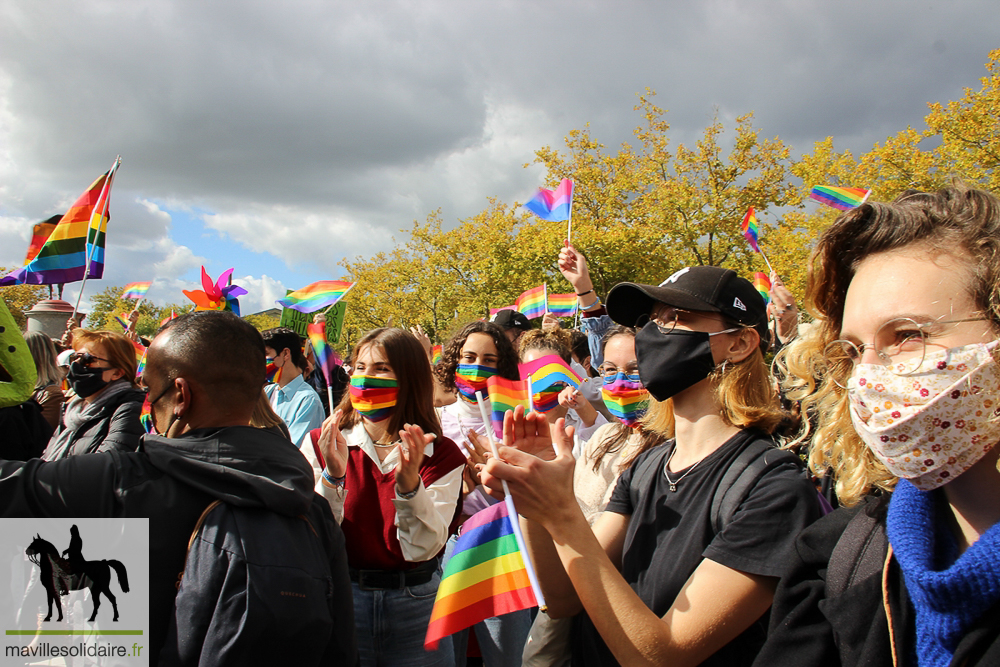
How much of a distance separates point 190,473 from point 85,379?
112 inches

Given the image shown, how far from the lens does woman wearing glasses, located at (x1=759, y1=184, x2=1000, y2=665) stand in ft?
4.09

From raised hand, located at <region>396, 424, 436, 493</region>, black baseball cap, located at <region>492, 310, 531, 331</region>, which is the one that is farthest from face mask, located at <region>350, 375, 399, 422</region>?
black baseball cap, located at <region>492, 310, 531, 331</region>

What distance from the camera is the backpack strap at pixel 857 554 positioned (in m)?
1.46

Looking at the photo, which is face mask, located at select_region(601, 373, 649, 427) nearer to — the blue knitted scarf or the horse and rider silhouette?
the blue knitted scarf

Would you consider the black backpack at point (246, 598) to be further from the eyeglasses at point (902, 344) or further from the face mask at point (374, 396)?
the eyeglasses at point (902, 344)

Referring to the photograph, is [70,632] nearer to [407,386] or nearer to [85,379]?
[407,386]

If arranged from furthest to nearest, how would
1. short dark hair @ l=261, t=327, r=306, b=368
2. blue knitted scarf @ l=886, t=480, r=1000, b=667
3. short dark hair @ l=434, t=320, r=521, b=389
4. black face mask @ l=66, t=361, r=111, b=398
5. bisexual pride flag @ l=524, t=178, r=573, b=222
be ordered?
short dark hair @ l=261, t=327, r=306, b=368 → bisexual pride flag @ l=524, t=178, r=573, b=222 → short dark hair @ l=434, t=320, r=521, b=389 → black face mask @ l=66, t=361, r=111, b=398 → blue knitted scarf @ l=886, t=480, r=1000, b=667

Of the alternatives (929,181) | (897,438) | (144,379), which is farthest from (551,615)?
(929,181)

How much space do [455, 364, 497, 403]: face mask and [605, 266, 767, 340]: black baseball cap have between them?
6.43 ft

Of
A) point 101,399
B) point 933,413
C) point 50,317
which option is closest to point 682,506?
point 933,413

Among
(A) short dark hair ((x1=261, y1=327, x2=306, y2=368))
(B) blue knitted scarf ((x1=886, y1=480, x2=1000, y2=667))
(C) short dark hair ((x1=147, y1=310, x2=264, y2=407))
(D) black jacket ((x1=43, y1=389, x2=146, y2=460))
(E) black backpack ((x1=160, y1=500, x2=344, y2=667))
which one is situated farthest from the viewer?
(A) short dark hair ((x1=261, y1=327, x2=306, y2=368))

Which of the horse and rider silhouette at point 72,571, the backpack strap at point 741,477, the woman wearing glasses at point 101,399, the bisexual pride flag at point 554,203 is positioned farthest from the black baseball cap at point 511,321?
the horse and rider silhouette at point 72,571

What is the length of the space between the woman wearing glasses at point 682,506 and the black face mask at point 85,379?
353cm

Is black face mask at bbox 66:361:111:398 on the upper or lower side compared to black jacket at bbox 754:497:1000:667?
upper
